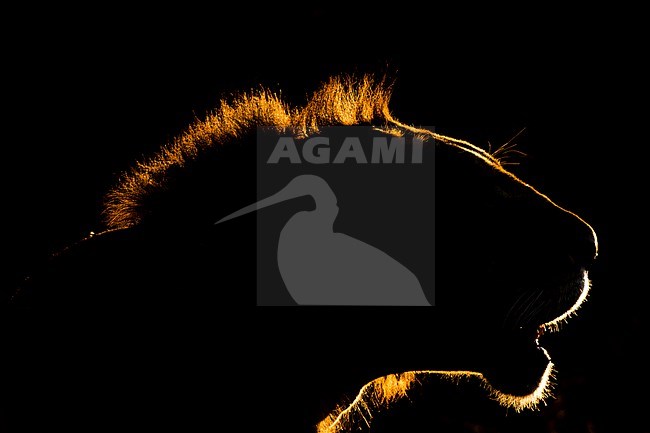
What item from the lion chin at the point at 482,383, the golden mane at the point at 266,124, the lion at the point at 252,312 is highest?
the golden mane at the point at 266,124

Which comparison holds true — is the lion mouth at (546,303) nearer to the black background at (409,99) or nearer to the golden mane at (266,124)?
the golden mane at (266,124)

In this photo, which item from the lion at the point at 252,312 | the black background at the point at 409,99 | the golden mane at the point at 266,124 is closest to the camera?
the lion at the point at 252,312

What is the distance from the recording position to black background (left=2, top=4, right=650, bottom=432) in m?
1.92

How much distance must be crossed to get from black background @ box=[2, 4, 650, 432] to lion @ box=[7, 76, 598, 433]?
911mm

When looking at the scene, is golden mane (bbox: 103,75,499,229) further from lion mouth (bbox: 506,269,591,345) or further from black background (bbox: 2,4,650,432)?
black background (bbox: 2,4,650,432)

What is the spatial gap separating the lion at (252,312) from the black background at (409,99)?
0.91 m

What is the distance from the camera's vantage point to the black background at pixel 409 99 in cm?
192

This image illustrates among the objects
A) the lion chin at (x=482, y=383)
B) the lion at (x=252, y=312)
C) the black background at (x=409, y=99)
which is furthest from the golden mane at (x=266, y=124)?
the black background at (x=409, y=99)

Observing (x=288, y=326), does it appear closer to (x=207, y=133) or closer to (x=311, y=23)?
(x=207, y=133)

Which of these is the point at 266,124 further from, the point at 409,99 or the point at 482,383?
the point at 409,99

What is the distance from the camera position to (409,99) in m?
2.09

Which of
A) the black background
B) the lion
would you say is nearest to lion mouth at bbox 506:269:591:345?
the lion

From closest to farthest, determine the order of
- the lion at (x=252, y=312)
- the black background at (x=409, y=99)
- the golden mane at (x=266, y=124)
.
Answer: the lion at (x=252, y=312) → the golden mane at (x=266, y=124) → the black background at (x=409, y=99)

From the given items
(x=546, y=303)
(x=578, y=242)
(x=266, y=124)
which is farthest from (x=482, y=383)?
(x=266, y=124)
